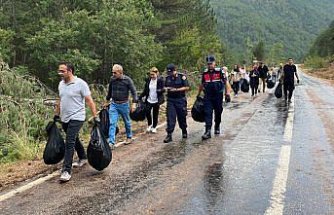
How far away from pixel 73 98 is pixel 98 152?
2.95 feet

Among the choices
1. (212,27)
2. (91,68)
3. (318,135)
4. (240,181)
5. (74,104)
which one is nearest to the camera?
(240,181)

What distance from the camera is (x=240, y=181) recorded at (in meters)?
6.33

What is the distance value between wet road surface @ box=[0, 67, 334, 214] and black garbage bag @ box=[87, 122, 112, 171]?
16 centimetres

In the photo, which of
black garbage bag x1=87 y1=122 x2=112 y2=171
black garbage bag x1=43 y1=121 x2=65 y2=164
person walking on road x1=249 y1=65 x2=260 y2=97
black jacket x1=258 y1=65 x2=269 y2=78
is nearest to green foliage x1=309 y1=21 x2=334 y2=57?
black jacket x1=258 y1=65 x2=269 y2=78

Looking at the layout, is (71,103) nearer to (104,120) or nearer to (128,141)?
(104,120)

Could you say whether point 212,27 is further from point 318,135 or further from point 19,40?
point 318,135

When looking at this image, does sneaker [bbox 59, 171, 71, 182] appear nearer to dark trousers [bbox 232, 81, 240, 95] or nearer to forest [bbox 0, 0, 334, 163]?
forest [bbox 0, 0, 334, 163]

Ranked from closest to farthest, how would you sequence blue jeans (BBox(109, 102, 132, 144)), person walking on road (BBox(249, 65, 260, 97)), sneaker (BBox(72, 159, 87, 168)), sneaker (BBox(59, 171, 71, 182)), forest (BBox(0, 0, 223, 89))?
sneaker (BBox(59, 171, 71, 182))
sneaker (BBox(72, 159, 87, 168))
blue jeans (BBox(109, 102, 132, 144))
forest (BBox(0, 0, 223, 89))
person walking on road (BBox(249, 65, 260, 97))

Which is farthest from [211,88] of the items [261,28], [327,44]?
[261,28]

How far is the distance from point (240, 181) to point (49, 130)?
302cm

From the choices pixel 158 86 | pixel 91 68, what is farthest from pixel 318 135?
pixel 91 68

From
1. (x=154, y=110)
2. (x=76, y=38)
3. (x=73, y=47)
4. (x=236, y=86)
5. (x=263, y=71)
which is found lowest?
(x=236, y=86)

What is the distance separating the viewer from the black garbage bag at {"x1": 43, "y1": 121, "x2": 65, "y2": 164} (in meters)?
6.93

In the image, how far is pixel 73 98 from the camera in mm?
6773
